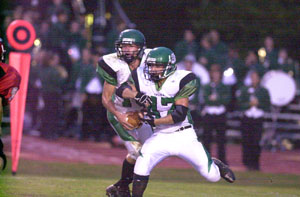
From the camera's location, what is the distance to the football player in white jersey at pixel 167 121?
6699mm

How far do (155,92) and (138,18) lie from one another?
761cm

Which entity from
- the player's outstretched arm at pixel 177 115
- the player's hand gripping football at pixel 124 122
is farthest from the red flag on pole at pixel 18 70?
the player's outstretched arm at pixel 177 115

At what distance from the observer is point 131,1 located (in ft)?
48.1

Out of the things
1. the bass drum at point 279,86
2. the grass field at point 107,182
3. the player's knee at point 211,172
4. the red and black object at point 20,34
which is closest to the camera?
the player's knee at point 211,172

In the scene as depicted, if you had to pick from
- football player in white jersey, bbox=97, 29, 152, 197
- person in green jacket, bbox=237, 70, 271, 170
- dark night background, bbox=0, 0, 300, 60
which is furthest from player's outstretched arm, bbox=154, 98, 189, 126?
dark night background, bbox=0, 0, 300, 60

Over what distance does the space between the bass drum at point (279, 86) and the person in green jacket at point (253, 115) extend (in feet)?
1.99

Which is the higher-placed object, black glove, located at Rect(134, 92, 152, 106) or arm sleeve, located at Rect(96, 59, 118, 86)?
arm sleeve, located at Rect(96, 59, 118, 86)

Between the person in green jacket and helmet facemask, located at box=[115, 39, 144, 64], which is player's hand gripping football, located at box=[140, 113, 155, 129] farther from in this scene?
the person in green jacket

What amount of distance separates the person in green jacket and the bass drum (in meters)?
0.61

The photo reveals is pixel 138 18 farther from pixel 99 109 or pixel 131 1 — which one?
pixel 99 109

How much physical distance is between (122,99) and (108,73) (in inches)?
12.7

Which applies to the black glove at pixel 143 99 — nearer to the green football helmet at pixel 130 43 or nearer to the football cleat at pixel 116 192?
the green football helmet at pixel 130 43

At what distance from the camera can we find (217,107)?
1218 cm

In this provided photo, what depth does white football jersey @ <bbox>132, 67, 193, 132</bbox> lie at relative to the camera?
695cm
